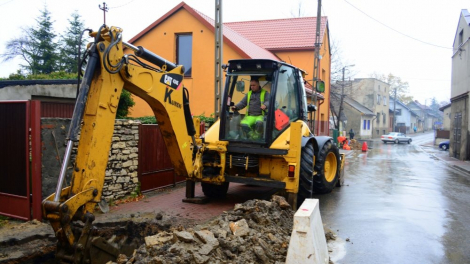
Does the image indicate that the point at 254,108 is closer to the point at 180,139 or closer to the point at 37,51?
the point at 180,139

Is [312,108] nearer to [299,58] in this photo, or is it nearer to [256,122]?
[256,122]

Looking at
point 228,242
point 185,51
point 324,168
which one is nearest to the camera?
point 228,242

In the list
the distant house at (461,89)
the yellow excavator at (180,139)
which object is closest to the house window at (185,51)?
the yellow excavator at (180,139)

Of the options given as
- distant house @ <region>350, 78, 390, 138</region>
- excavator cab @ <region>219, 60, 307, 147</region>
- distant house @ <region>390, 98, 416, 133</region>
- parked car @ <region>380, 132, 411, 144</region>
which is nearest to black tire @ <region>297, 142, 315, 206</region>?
excavator cab @ <region>219, 60, 307, 147</region>

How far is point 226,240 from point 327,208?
160 inches

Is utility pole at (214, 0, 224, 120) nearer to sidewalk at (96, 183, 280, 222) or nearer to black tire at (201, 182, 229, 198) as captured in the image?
sidewalk at (96, 183, 280, 222)

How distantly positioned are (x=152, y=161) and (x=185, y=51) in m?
11.1

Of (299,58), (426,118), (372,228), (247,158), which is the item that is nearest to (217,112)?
(247,158)

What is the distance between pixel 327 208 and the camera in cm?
808

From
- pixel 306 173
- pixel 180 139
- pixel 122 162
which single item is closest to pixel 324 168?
pixel 306 173

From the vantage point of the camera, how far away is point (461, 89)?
2194 centimetres

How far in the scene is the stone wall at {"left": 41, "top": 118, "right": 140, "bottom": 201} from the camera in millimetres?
6171

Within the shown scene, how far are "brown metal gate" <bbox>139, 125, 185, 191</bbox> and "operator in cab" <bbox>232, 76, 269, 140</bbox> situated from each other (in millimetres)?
2320

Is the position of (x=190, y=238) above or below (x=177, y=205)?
above
